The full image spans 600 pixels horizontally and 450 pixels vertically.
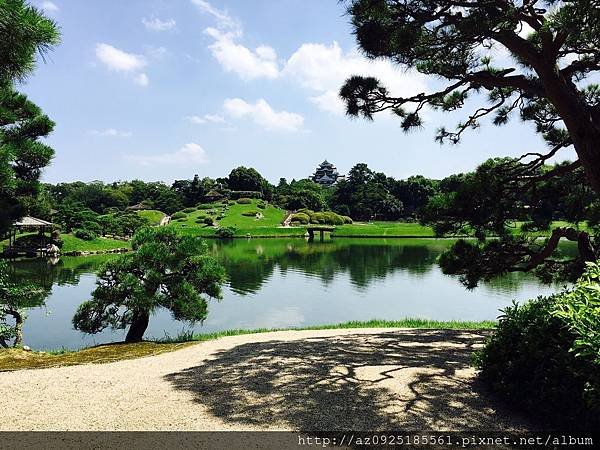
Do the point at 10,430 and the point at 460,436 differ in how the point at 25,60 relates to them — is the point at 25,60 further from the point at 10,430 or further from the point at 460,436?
the point at 460,436

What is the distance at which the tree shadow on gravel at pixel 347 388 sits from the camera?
11.3 feet

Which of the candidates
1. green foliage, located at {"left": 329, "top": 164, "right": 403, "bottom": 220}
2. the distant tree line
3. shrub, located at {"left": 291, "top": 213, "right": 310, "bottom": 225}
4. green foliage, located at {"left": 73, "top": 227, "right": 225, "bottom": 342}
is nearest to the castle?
the distant tree line

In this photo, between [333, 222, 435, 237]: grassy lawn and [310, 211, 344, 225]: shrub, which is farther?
[310, 211, 344, 225]: shrub

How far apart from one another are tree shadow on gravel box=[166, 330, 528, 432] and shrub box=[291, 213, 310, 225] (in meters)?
51.3

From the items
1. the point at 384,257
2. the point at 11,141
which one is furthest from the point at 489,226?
the point at 384,257

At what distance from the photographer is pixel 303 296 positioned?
51.4 feet

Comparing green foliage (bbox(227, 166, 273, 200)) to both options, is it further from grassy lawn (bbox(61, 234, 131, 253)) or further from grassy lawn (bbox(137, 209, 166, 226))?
grassy lawn (bbox(61, 234, 131, 253))

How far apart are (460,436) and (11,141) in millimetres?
5877

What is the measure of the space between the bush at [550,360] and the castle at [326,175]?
99.2 m

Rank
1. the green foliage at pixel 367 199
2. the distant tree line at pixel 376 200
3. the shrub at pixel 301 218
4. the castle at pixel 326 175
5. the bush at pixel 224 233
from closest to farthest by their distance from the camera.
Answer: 1. the distant tree line at pixel 376 200
2. the bush at pixel 224 233
3. the shrub at pixel 301 218
4. the green foliage at pixel 367 199
5. the castle at pixel 326 175

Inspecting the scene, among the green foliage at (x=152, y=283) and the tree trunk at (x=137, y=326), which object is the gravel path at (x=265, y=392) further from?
the tree trunk at (x=137, y=326)

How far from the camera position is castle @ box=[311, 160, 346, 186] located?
4087 inches

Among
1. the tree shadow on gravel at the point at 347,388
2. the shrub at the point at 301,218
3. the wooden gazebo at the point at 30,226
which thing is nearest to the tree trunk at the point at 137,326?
the tree shadow on gravel at the point at 347,388

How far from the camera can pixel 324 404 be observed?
373 cm
